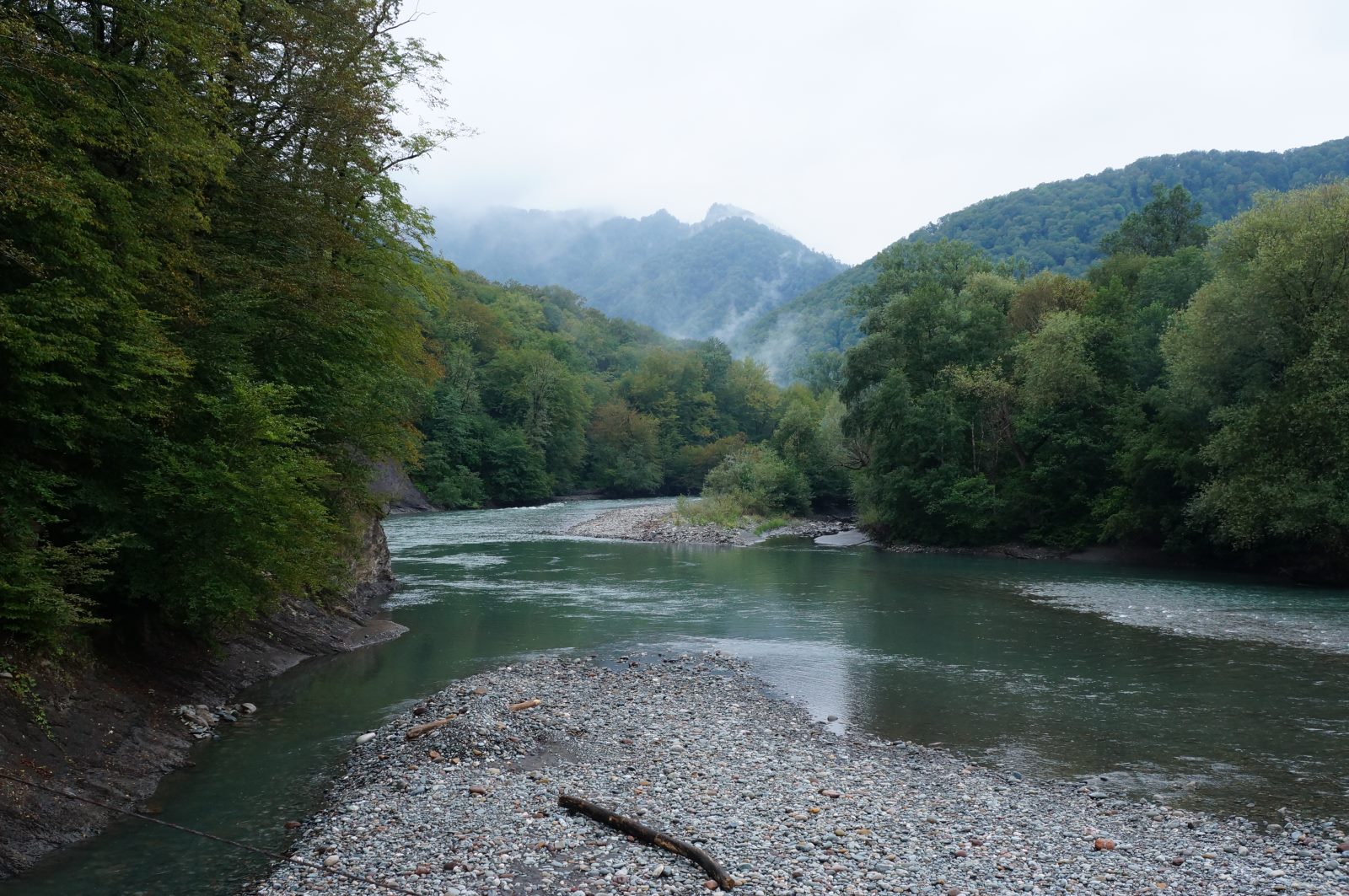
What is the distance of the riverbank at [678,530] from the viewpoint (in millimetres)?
51162

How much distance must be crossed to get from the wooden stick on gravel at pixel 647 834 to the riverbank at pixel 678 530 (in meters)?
39.5

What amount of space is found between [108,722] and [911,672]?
48.0 ft

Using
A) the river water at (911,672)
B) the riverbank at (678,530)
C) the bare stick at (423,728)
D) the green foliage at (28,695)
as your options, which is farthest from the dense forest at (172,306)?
the riverbank at (678,530)

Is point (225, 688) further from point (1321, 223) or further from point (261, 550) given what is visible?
point (1321, 223)

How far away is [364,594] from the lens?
82.8 ft

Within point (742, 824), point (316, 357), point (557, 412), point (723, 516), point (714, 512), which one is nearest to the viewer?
point (742, 824)

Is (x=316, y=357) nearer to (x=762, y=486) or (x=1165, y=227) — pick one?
(x=762, y=486)

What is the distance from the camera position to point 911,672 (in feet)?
59.7

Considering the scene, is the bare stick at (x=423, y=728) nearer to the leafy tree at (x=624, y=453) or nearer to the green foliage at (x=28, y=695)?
the green foliage at (x=28, y=695)

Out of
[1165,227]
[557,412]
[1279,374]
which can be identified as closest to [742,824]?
[1279,374]

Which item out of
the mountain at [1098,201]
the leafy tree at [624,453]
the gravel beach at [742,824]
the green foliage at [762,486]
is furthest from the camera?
the mountain at [1098,201]

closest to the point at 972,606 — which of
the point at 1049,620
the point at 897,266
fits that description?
the point at 1049,620

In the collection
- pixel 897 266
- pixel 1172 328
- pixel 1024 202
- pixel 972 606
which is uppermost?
pixel 1024 202

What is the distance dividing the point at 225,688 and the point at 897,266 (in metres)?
58.5
